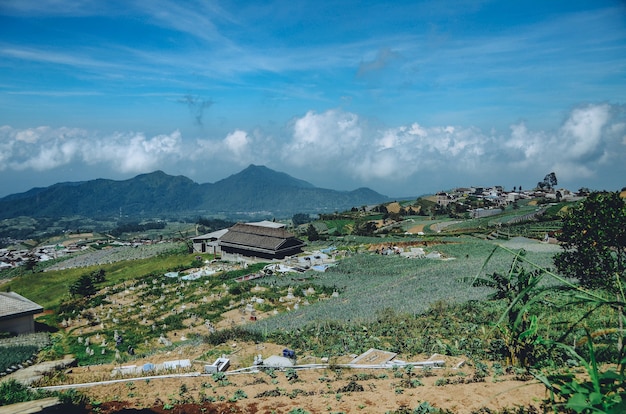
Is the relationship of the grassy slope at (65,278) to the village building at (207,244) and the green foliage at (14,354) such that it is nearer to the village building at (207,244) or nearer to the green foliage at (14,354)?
the village building at (207,244)

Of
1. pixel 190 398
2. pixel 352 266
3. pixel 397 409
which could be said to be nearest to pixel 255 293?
pixel 352 266

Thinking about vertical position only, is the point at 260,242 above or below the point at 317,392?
below

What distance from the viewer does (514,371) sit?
35.7ft

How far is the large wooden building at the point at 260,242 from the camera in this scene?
164ft

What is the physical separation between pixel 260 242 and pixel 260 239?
58 cm

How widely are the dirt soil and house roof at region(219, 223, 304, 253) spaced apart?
1448 inches

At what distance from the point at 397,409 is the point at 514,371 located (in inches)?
167

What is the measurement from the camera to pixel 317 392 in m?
10.1

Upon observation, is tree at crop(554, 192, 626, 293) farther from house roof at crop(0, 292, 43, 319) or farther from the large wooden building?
the large wooden building

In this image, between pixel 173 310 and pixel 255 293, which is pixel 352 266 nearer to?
pixel 255 293

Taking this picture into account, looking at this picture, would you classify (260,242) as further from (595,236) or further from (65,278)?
(595,236)

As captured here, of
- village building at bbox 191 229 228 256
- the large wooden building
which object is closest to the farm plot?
the large wooden building

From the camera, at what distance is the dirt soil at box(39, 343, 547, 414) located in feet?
28.7

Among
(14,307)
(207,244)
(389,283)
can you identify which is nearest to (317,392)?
(389,283)
